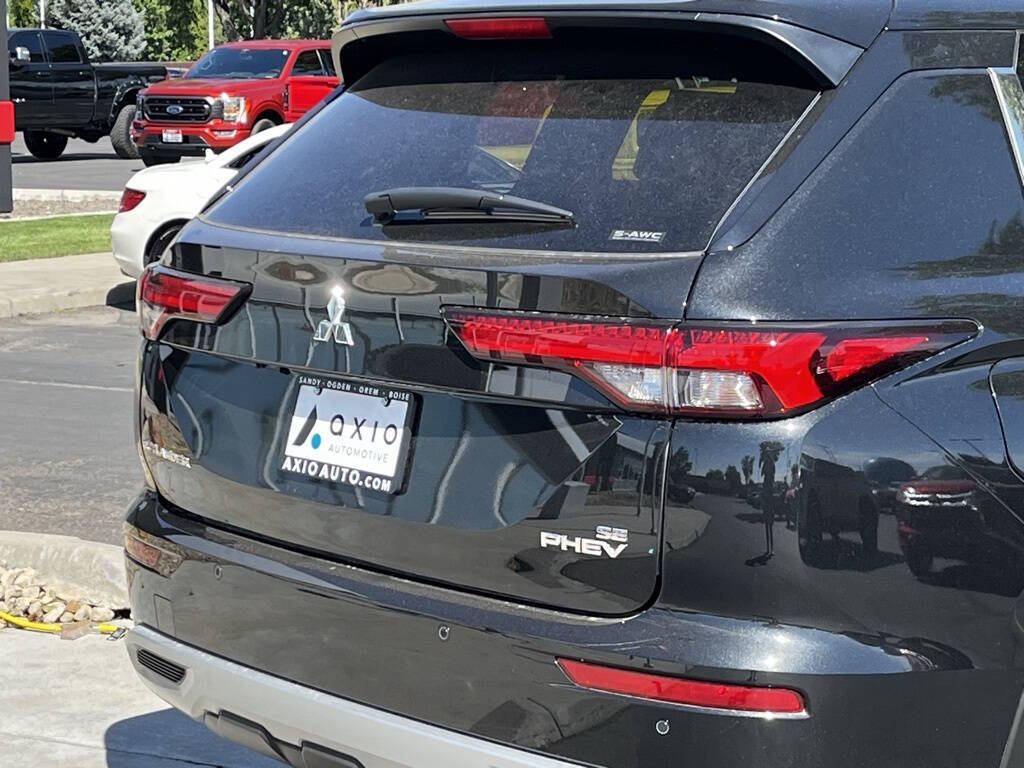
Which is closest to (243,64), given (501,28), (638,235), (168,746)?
(168,746)

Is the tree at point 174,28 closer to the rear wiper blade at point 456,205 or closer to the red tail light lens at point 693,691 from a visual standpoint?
the rear wiper blade at point 456,205

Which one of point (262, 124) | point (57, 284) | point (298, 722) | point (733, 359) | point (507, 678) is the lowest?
point (262, 124)

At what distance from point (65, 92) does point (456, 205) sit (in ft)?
96.2

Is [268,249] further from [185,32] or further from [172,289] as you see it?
[185,32]

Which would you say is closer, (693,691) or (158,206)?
(693,691)

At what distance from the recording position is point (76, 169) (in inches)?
1151

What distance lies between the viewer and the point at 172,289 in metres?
3.44

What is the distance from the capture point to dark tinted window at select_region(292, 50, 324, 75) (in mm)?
25844

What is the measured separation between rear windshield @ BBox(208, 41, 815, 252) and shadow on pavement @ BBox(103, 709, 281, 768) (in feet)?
5.39

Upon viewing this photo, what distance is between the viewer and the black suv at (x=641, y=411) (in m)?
2.64

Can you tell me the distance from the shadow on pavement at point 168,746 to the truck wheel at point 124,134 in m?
27.8

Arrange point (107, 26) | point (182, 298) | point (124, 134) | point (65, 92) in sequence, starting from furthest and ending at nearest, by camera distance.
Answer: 1. point (107, 26)
2. point (124, 134)
3. point (65, 92)
4. point (182, 298)

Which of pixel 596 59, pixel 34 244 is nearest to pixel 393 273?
pixel 596 59

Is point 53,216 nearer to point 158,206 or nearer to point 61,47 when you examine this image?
point 158,206
